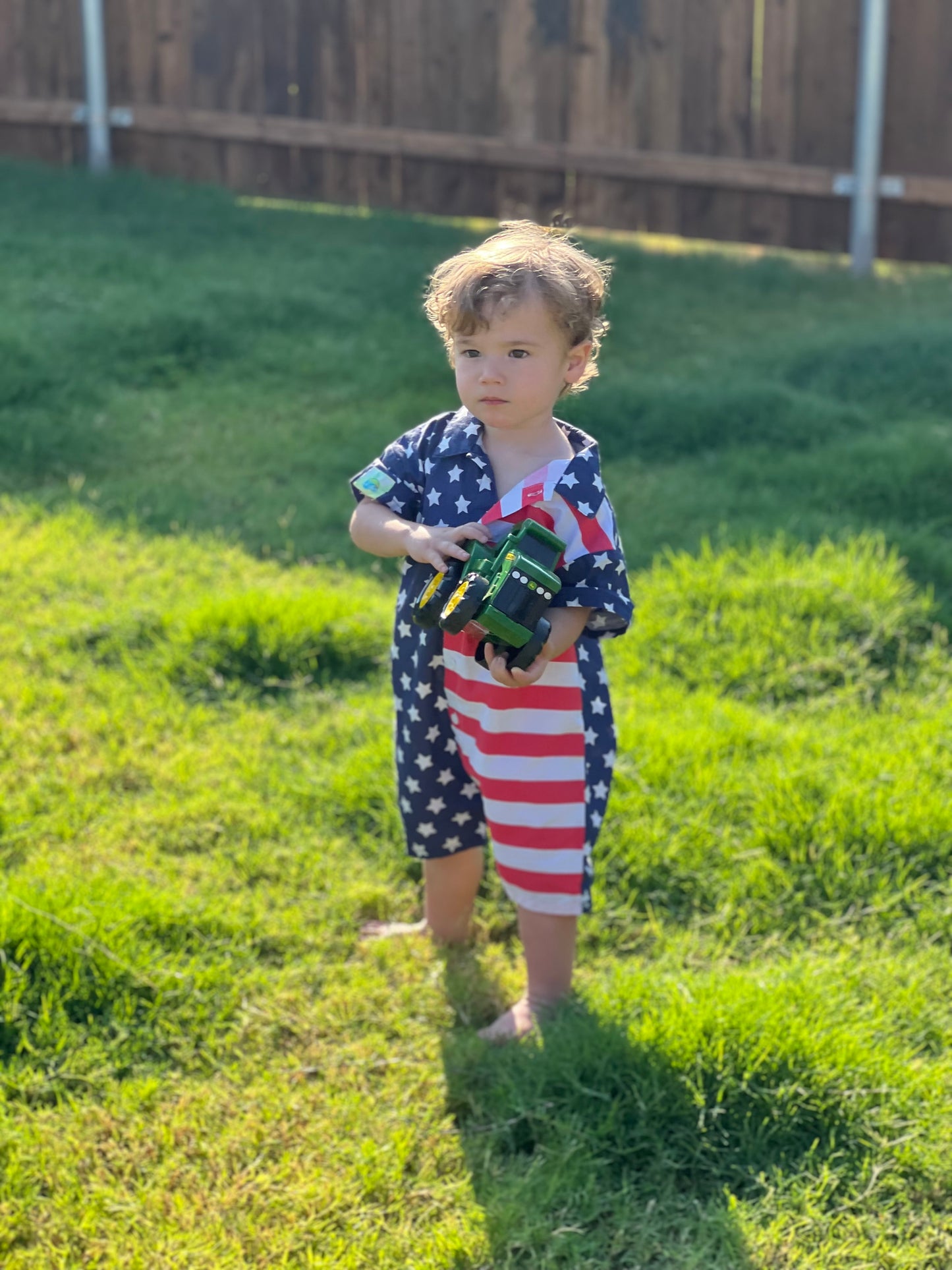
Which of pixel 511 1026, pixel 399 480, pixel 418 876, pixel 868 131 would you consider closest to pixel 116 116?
pixel 868 131

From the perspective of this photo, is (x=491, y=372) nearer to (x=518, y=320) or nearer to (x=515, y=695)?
(x=518, y=320)

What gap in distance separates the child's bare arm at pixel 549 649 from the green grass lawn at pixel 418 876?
25.6 inches

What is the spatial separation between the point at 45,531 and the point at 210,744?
1379 millimetres

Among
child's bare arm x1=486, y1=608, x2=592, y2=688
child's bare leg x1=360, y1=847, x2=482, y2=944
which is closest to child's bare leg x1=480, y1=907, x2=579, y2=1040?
child's bare leg x1=360, y1=847, x2=482, y2=944

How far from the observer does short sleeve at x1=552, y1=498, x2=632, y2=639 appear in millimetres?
2119

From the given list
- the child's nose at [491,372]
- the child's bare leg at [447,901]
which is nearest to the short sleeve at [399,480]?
the child's nose at [491,372]

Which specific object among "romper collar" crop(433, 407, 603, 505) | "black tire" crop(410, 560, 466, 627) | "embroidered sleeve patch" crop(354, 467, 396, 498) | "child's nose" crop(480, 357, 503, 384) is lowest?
"black tire" crop(410, 560, 466, 627)

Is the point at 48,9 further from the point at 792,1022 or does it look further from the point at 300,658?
the point at 792,1022

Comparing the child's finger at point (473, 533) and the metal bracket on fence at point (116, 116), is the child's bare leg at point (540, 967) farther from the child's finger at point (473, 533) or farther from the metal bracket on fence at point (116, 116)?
the metal bracket on fence at point (116, 116)

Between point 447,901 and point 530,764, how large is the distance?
0.48m

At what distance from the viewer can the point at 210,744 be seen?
128 inches

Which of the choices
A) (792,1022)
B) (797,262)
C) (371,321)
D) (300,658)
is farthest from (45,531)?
(797,262)

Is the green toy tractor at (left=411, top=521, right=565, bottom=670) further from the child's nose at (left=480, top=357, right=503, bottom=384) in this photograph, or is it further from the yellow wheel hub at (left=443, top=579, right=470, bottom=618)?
the child's nose at (left=480, top=357, right=503, bottom=384)

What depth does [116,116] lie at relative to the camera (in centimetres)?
864
